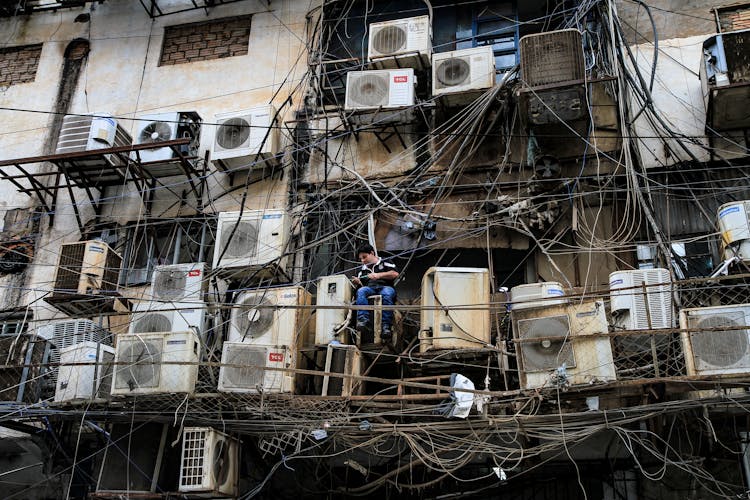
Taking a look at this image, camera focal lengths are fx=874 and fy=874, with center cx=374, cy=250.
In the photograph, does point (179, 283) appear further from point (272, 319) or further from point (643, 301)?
point (643, 301)

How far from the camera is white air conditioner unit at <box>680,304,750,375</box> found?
8055 mm

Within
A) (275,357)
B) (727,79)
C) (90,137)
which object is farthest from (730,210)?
(90,137)

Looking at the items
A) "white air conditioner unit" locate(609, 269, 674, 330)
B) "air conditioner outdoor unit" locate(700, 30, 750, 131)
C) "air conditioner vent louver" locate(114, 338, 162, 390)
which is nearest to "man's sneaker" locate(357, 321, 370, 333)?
"air conditioner vent louver" locate(114, 338, 162, 390)

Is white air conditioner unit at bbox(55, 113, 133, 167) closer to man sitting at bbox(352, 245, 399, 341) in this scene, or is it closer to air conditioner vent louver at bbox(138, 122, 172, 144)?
air conditioner vent louver at bbox(138, 122, 172, 144)

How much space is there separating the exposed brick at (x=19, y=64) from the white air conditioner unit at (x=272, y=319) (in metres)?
6.68

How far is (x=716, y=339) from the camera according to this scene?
8.17 m

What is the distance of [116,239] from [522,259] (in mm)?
5631

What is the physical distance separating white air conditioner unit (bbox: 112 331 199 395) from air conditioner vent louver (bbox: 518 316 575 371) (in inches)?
138

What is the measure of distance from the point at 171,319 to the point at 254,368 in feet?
5.67

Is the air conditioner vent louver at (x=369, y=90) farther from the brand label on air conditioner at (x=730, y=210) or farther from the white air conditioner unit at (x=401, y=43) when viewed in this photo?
the brand label on air conditioner at (x=730, y=210)

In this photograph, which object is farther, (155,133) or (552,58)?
(155,133)

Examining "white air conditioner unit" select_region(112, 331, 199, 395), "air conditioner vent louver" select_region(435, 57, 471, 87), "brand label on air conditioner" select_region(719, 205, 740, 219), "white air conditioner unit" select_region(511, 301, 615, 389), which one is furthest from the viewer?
"air conditioner vent louver" select_region(435, 57, 471, 87)

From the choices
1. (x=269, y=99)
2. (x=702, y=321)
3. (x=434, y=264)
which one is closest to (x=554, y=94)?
(x=434, y=264)

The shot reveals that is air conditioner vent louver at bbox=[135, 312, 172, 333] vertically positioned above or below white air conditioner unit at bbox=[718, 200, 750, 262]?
below
